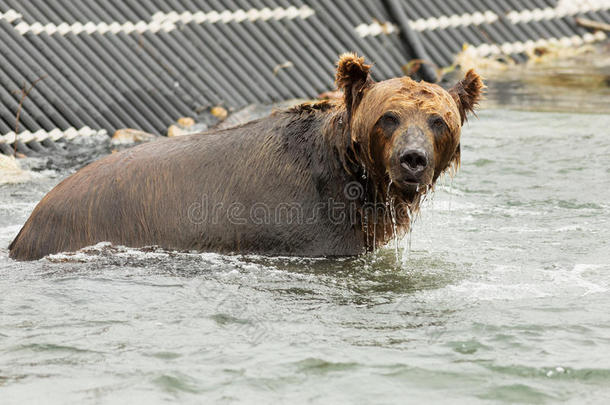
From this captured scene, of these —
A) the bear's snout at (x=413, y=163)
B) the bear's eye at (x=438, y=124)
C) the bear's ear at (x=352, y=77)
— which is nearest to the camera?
the bear's snout at (x=413, y=163)

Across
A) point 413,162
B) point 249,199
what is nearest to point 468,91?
point 413,162

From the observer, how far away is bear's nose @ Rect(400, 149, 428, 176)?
566cm

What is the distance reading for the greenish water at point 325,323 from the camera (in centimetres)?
467

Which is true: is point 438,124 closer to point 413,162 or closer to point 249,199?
point 413,162

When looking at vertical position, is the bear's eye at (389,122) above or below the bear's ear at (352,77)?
below

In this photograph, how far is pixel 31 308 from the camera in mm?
5645

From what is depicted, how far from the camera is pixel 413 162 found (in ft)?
18.7

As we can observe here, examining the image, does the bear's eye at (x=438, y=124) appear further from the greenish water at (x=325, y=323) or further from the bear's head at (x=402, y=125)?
the greenish water at (x=325, y=323)

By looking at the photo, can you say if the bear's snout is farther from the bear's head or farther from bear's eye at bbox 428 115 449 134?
bear's eye at bbox 428 115 449 134

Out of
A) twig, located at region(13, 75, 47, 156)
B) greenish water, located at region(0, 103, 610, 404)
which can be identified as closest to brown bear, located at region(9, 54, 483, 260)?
greenish water, located at region(0, 103, 610, 404)

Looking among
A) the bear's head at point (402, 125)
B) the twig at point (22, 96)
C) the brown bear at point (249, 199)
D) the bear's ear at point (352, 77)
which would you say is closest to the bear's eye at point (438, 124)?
the bear's head at point (402, 125)

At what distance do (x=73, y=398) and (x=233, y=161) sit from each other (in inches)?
91.5

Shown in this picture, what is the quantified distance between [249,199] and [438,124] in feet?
4.43

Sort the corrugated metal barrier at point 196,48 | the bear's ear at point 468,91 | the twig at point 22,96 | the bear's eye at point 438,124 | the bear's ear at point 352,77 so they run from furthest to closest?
the corrugated metal barrier at point 196,48 < the twig at point 22,96 < the bear's ear at point 468,91 < the bear's ear at point 352,77 < the bear's eye at point 438,124
